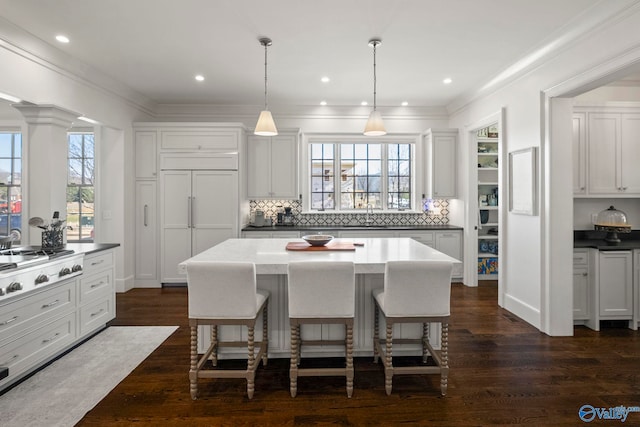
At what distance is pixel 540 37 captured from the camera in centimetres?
326

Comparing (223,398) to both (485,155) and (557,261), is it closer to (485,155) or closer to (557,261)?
(557,261)

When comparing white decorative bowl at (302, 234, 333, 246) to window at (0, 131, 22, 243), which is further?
window at (0, 131, 22, 243)

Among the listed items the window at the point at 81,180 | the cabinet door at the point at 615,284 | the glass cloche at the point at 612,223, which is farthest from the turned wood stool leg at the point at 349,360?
the window at the point at 81,180

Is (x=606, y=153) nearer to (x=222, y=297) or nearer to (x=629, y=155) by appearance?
(x=629, y=155)

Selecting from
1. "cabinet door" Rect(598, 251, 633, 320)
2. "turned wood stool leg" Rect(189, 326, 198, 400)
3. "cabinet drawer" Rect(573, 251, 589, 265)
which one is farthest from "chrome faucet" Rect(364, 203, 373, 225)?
"turned wood stool leg" Rect(189, 326, 198, 400)

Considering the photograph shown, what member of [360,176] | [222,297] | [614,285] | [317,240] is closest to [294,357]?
[222,297]

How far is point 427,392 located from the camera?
2412 mm

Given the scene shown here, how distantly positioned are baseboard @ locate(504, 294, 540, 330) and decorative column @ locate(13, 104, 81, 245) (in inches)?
203

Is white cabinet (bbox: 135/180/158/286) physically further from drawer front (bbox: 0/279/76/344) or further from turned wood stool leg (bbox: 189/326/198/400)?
turned wood stool leg (bbox: 189/326/198/400)

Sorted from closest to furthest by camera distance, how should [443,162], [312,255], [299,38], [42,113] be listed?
[312,255]
[299,38]
[42,113]
[443,162]

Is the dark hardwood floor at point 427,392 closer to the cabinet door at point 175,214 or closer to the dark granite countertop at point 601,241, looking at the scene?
the dark granite countertop at point 601,241

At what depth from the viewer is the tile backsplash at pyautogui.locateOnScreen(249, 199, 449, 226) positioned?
19.3ft

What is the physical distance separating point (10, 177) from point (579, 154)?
23.6ft

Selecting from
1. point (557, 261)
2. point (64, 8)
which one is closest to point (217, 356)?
point (64, 8)
